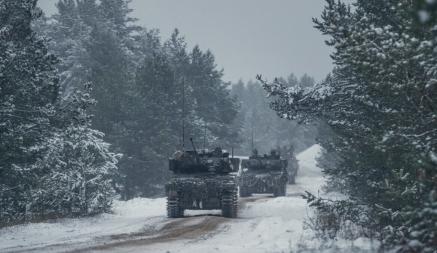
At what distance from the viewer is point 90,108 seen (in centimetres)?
3350

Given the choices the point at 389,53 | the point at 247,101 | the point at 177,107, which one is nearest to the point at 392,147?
the point at 389,53

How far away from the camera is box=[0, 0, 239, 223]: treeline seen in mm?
18219

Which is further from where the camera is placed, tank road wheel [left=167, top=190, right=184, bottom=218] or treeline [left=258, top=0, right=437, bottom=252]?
tank road wheel [left=167, top=190, right=184, bottom=218]

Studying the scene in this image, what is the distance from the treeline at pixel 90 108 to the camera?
717 inches

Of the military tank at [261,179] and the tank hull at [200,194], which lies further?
the military tank at [261,179]

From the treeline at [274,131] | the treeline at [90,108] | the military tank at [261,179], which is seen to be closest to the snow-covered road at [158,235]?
the treeline at [90,108]

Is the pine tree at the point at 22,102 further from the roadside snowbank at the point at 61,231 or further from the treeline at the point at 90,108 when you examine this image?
the roadside snowbank at the point at 61,231

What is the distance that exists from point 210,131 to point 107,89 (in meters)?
14.6

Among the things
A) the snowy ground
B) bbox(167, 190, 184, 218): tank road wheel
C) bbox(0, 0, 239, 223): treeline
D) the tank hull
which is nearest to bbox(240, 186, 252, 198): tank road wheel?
bbox(0, 0, 239, 223): treeline

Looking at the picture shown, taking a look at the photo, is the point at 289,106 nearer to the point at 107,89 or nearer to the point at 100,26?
the point at 107,89

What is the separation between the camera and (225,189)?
17938 millimetres

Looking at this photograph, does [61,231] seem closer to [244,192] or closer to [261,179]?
[244,192]

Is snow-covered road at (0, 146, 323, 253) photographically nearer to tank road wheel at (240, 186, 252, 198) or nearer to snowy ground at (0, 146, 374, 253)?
snowy ground at (0, 146, 374, 253)

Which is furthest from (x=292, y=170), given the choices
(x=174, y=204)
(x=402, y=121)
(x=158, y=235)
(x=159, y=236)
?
(x=402, y=121)
